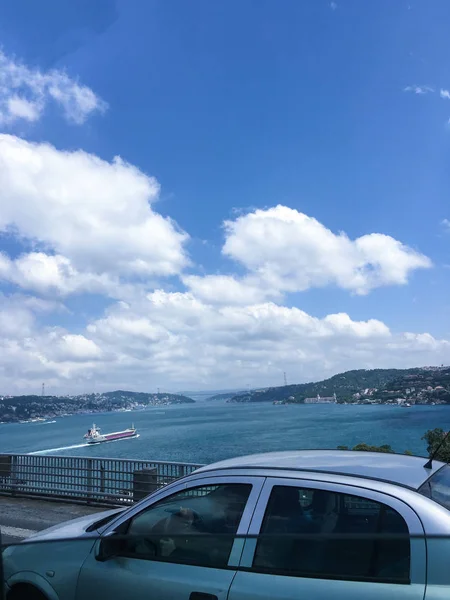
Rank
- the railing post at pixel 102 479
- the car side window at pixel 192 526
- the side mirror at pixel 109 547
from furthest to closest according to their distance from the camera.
Answer: 1. the railing post at pixel 102 479
2. the side mirror at pixel 109 547
3. the car side window at pixel 192 526

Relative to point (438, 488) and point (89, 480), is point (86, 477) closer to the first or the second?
point (89, 480)

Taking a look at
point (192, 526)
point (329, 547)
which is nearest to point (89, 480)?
point (192, 526)

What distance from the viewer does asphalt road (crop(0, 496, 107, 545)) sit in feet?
28.6

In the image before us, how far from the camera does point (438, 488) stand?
9.40 feet

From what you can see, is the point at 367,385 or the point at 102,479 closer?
the point at 102,479

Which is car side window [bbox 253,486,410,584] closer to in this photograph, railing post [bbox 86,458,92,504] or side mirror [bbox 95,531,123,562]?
side mirror [bbox 95,531,123,562]

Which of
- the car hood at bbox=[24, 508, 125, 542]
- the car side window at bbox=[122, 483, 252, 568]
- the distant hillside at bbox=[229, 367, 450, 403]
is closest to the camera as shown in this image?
the car side window at bbox=[122, 483, 252, 568]

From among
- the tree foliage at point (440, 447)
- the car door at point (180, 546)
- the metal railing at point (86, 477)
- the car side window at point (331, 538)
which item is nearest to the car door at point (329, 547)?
the car side window at point (331, 538)

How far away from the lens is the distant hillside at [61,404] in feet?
370

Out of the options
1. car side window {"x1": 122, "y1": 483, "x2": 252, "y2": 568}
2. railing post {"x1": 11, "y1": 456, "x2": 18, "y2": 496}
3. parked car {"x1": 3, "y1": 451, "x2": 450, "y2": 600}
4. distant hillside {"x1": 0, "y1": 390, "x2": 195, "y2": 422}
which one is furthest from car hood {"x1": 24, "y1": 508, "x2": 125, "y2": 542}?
distant hillside {"x1": 0, "y1": 390, "x2": 195, "y2": 422}

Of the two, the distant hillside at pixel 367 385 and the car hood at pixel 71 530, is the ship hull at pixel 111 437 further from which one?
the car hood at pixel 71 530

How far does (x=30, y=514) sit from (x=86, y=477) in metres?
1.29

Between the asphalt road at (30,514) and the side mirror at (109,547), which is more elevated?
the side mirror at (109,547)

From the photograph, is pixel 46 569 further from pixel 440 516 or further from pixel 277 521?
pixel 440 516
